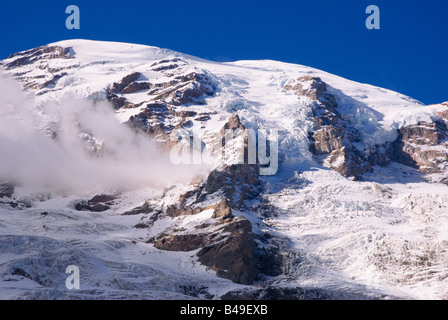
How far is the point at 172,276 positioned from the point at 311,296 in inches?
1604

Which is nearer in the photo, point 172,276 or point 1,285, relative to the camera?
point 1,285

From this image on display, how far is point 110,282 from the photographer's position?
616 ft

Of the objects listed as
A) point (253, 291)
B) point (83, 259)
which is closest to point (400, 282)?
point (253, 291)

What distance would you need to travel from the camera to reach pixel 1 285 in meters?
174

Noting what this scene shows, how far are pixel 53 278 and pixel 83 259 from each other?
570 inches
